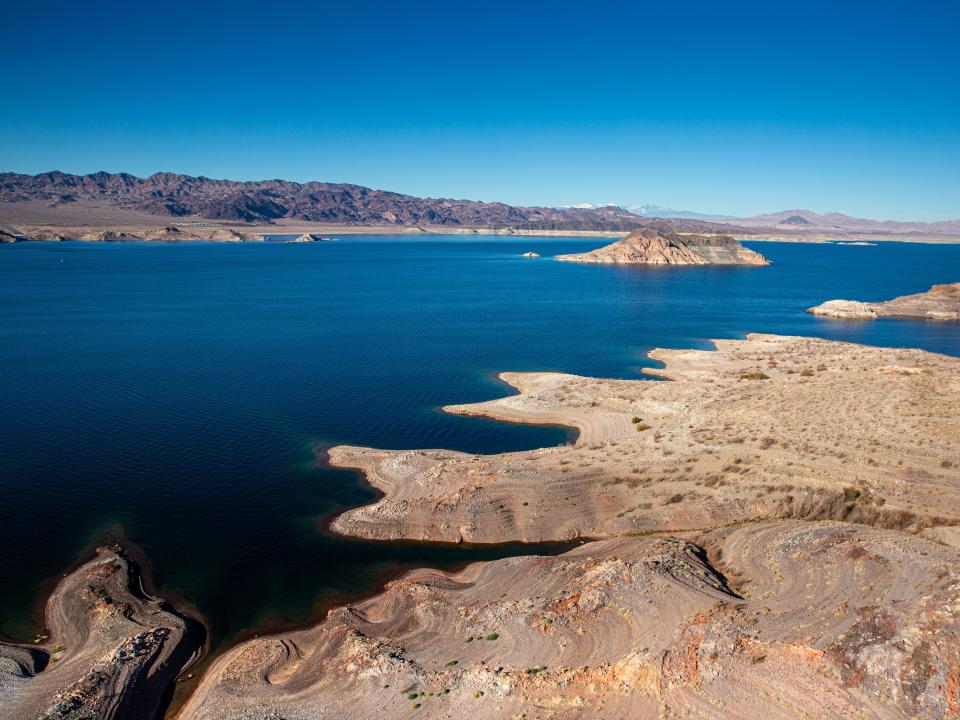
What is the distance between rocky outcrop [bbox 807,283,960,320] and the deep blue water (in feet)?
14.7

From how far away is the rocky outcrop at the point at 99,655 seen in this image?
65.2 ft

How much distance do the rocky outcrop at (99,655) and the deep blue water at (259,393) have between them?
1.45 metres

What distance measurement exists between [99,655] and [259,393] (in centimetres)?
3451

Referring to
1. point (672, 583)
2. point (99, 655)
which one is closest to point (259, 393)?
point (99, 655)

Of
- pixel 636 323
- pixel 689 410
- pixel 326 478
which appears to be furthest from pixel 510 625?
pixel 636 323

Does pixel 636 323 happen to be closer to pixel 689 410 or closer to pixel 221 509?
pixel 689 410

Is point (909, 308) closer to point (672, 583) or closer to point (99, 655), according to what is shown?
point (672, 583)

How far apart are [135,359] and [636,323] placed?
220 feet

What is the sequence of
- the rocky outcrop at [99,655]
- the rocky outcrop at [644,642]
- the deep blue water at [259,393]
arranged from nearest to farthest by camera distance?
1. the rocky outcrop at [644,642]
2. the rocky outcrop at [99,655]
3. the deep blue water at [259,393]

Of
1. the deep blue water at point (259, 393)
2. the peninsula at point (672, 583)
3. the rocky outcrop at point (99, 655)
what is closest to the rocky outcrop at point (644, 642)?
the peninsula at point (672, 583)

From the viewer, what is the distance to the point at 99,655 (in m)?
21.9

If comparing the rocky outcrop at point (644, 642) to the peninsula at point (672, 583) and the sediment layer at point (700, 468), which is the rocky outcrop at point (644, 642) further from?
the sediment layer at point (700, 468)

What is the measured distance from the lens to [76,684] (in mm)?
20391

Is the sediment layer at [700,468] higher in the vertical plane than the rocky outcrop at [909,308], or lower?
lower
